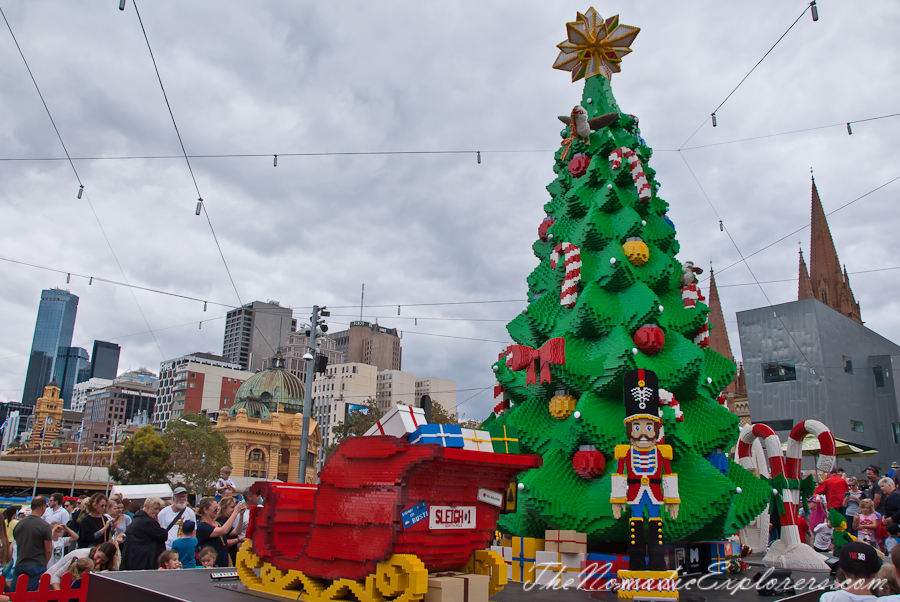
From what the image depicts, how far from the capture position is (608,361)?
963 cm

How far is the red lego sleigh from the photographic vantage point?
16.8 feet

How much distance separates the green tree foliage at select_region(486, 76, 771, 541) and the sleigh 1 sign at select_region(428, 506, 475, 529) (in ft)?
11.8

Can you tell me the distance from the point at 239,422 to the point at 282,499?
2329 inches

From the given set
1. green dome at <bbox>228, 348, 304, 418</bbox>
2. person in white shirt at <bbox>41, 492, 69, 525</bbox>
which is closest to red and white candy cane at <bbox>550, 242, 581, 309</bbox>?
person in white shirt at <bbox>41, 492, 69, 525</bbox>

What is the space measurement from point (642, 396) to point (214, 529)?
6362 millimetres

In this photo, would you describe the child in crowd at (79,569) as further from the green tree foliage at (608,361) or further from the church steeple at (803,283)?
the church steeple at (803,283)

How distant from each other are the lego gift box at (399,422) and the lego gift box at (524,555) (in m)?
4.28

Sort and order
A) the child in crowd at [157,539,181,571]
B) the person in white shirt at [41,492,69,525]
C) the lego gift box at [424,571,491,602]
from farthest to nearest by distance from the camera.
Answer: the person in white shirt at [41,492,69,525], the child in crowd at [157,539,181,571], the lego gift box at [424,571,491,602]

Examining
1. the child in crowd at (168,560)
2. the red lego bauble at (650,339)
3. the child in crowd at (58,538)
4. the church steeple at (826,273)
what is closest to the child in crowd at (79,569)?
the child in crowd at (168,560)

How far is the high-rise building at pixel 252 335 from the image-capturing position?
119875mm

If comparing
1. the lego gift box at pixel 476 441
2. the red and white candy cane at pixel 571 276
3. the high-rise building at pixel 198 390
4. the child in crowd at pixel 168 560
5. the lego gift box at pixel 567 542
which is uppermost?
the high-rise building at pixel 198 390

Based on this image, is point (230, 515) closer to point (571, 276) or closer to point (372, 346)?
point (571, 276)

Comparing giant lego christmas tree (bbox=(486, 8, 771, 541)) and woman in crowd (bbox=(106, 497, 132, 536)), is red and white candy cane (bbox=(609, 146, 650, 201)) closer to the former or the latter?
giant lego christmas tree (bbox=(486, 8, 771, 541))

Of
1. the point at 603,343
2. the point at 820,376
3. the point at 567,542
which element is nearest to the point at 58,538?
the point at 567,542
